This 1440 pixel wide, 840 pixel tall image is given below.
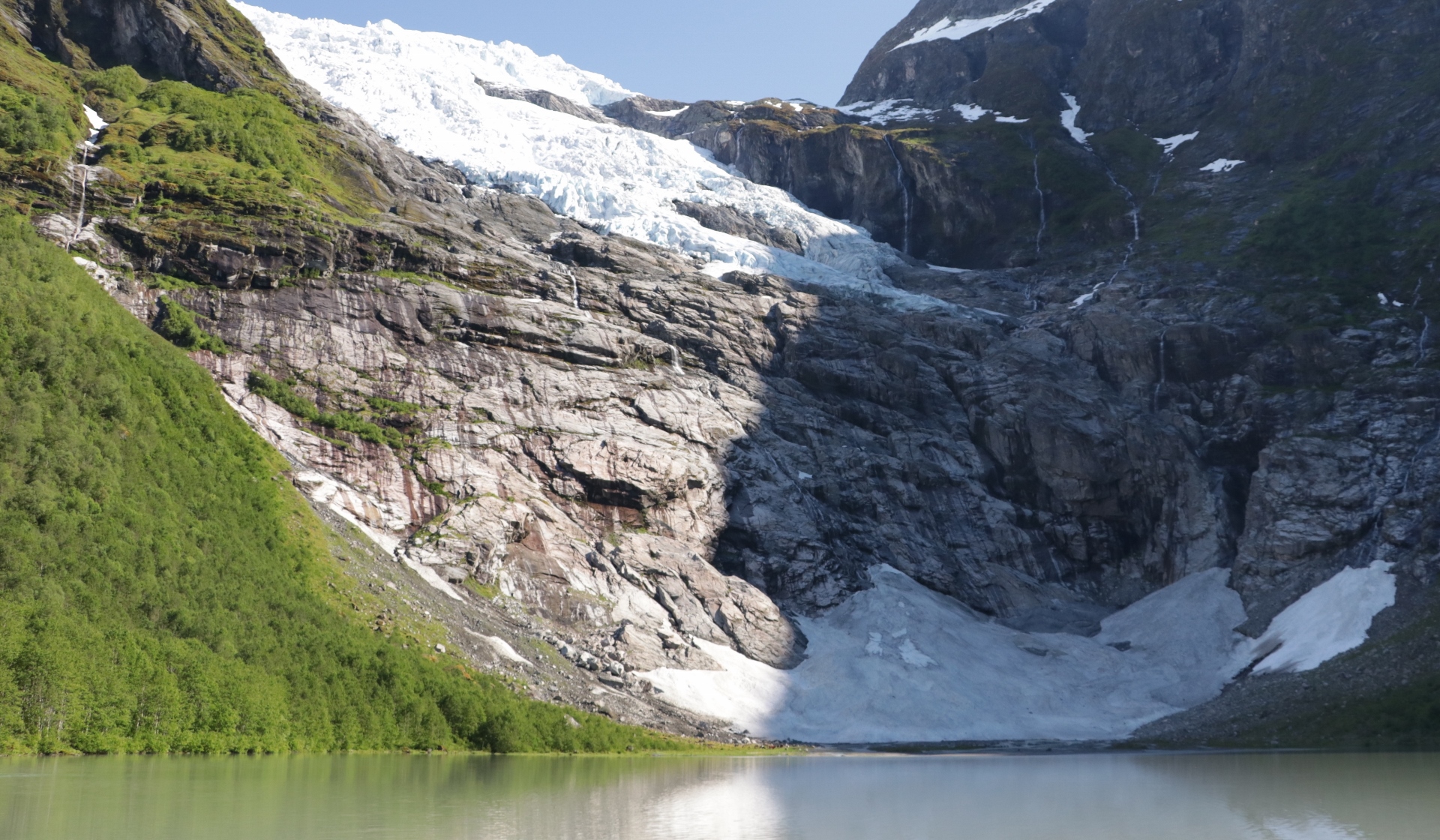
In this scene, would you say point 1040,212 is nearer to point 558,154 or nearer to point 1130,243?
point 1130,243

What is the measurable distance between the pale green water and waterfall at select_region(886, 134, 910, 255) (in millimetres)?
118441

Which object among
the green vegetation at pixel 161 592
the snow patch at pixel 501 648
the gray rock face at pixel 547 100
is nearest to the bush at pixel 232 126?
the green vegetation at pixel 161 592

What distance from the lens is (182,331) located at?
81.0 meters

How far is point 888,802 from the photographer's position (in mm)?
37500

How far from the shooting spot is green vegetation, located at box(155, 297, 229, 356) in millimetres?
80812

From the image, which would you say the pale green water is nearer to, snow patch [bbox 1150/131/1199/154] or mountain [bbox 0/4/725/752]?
mountain [bbox 0/4/725/752]

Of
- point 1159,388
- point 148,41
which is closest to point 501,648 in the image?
point 1159,388

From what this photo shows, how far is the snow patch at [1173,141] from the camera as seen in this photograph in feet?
526

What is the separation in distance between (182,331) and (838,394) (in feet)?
204

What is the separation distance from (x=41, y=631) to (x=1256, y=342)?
111 metres

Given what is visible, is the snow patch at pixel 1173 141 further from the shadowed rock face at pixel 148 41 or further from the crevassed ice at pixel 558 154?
the shadowed rock face at pixel 148 41

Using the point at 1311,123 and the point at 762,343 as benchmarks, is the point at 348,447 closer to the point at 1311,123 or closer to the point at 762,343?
the point at 762,343

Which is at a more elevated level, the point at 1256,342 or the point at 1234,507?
the point at 1256,342

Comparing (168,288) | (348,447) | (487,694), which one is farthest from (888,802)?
(168,288)
